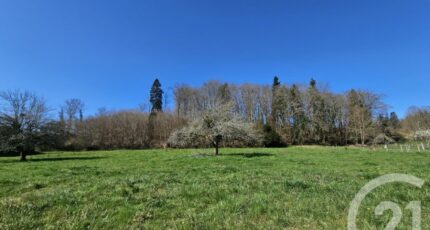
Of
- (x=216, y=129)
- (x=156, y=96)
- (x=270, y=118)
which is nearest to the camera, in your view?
(x=216, y=129)

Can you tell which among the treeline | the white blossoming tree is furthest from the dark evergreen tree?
the white blossoming tree

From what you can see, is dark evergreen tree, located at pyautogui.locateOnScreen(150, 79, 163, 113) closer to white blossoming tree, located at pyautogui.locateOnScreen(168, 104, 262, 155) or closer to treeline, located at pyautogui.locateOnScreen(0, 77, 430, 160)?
treeline, located at pyautogui.locateOnScreen(0, 77, 430, 160)

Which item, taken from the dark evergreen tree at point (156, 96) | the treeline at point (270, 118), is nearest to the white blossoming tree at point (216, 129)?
the treeline at point (270, 118)

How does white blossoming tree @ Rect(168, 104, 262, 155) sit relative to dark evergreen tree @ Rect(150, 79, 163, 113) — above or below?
below

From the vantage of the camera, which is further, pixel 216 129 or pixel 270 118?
pixel 270 118

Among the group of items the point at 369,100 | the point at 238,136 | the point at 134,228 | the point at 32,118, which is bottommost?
the point at 134,228

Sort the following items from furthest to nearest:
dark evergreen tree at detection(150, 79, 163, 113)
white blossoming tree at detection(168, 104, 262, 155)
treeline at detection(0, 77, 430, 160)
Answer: dark evergreen tree at detection(150, 79, 163, 113) < treeline at detection(0, 77, 430, 160) < white blossoming tree at detection(168, 104, 262, 155)

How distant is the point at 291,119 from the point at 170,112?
28.5 metres

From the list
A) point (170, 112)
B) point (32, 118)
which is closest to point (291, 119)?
point (170, 112)

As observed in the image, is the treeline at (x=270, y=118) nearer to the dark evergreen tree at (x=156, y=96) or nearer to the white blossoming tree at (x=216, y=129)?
the dark evergreen tree at (x=156, y=96)

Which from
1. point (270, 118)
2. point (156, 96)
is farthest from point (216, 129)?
point (156, 96)

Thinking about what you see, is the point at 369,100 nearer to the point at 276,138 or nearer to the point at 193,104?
the point at 276,138

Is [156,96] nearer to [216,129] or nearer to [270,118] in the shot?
[270,118]

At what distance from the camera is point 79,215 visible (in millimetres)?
5324
